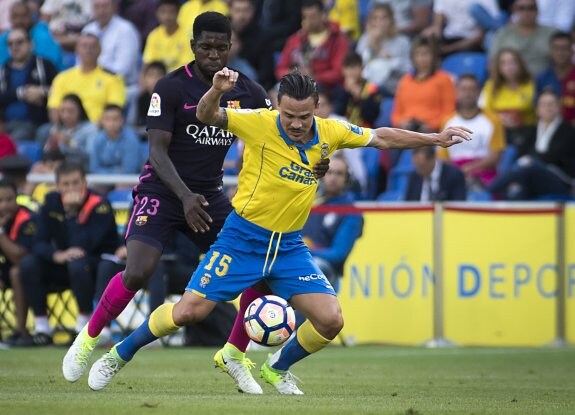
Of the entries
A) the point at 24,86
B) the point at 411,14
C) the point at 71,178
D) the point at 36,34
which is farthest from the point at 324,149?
the point at 36,34

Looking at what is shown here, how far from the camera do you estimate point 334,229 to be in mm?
14852

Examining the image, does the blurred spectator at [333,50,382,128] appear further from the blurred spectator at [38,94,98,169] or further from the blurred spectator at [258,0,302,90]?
the blurred spectator at [38,94,98,169]

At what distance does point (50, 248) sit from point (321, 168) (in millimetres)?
6636

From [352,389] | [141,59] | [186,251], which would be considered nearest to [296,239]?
[352,389]

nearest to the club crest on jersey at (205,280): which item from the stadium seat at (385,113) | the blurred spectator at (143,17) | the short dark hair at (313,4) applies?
the stadium seat at (385,113)

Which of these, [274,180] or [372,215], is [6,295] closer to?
[372,215]

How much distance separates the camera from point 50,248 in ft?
47.8

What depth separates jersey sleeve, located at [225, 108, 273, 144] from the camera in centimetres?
850

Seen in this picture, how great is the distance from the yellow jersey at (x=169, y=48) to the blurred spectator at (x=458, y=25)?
12.1 ft

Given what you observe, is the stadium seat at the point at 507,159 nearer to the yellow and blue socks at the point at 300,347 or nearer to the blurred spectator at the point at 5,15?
the yellow and blue socks at the point at 300,347

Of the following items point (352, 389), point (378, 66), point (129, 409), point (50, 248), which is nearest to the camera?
point (129, 409)

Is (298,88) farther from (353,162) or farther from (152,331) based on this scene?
(353,162)

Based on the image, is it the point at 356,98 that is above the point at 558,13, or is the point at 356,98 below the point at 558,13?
below

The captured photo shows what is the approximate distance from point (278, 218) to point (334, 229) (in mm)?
6212
